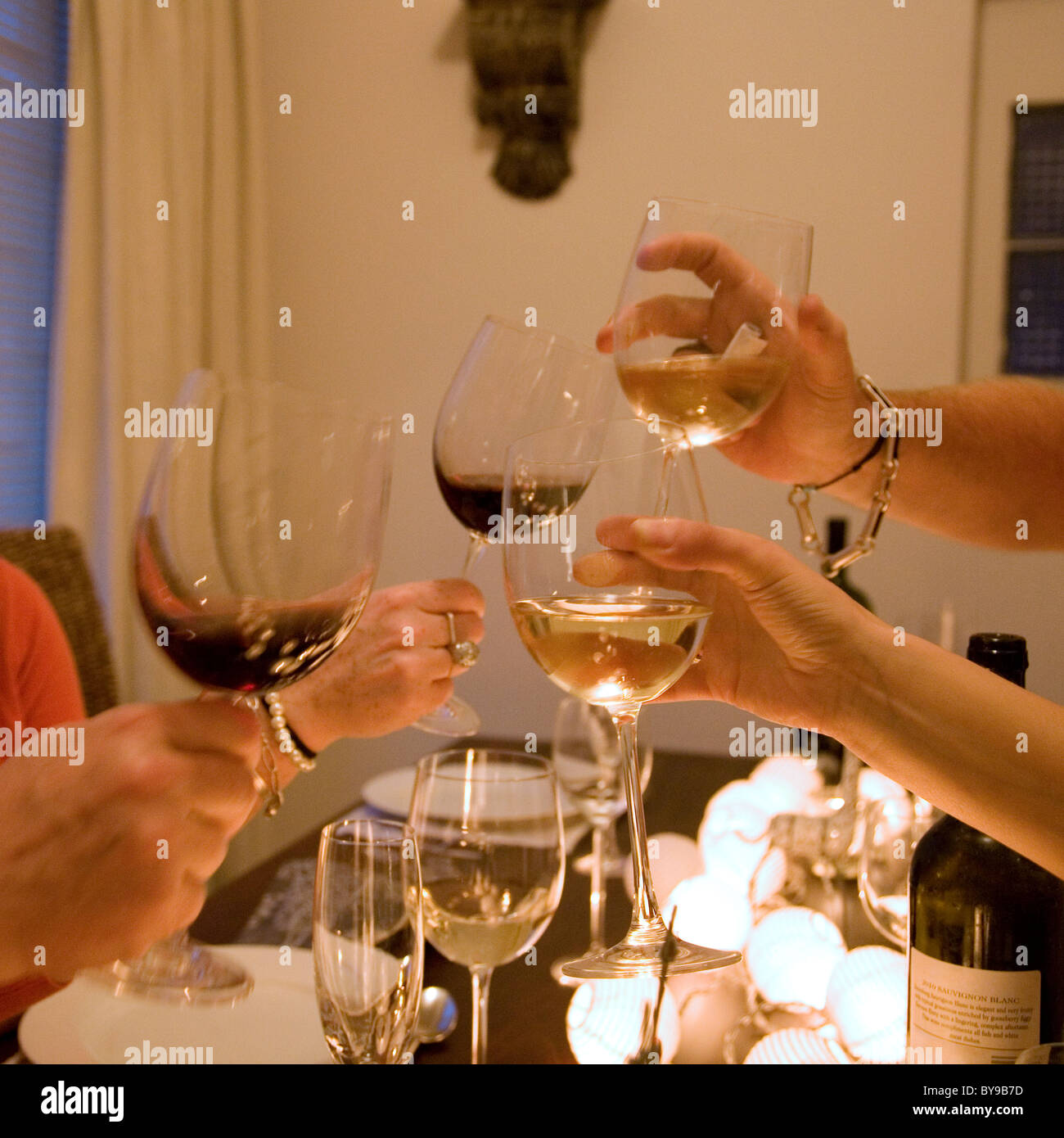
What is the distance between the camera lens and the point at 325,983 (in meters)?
0.69

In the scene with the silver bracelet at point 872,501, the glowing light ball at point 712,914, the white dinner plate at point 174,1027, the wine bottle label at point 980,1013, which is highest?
the silver bracelet at point 872,501

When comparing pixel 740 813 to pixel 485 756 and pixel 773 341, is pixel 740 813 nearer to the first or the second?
pixel 485 756

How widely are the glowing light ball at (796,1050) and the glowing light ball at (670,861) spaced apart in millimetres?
376

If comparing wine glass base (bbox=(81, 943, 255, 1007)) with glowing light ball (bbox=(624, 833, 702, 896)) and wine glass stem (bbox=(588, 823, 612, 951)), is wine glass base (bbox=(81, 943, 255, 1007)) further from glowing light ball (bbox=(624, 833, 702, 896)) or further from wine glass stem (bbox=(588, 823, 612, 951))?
glowing light ball (bbox=(624, 833, 702, 896))

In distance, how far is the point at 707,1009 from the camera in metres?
0.96

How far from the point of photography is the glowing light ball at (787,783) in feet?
4.64

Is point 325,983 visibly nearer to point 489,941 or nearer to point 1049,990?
point 489,941

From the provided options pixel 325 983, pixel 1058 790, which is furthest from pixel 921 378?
pixel 325 983

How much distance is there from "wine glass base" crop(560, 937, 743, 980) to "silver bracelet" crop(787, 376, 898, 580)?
0.39 m

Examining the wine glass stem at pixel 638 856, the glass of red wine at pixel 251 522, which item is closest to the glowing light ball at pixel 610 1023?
the wine glass stem at pixel 638 856

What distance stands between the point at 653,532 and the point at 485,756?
0.99 ft

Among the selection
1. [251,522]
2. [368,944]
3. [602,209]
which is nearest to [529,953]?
[368,944]

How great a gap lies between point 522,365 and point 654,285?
0.53 ft

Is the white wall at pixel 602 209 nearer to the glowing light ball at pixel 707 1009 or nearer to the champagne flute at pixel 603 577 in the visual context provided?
the glowing light ball at pixel 707 1009
